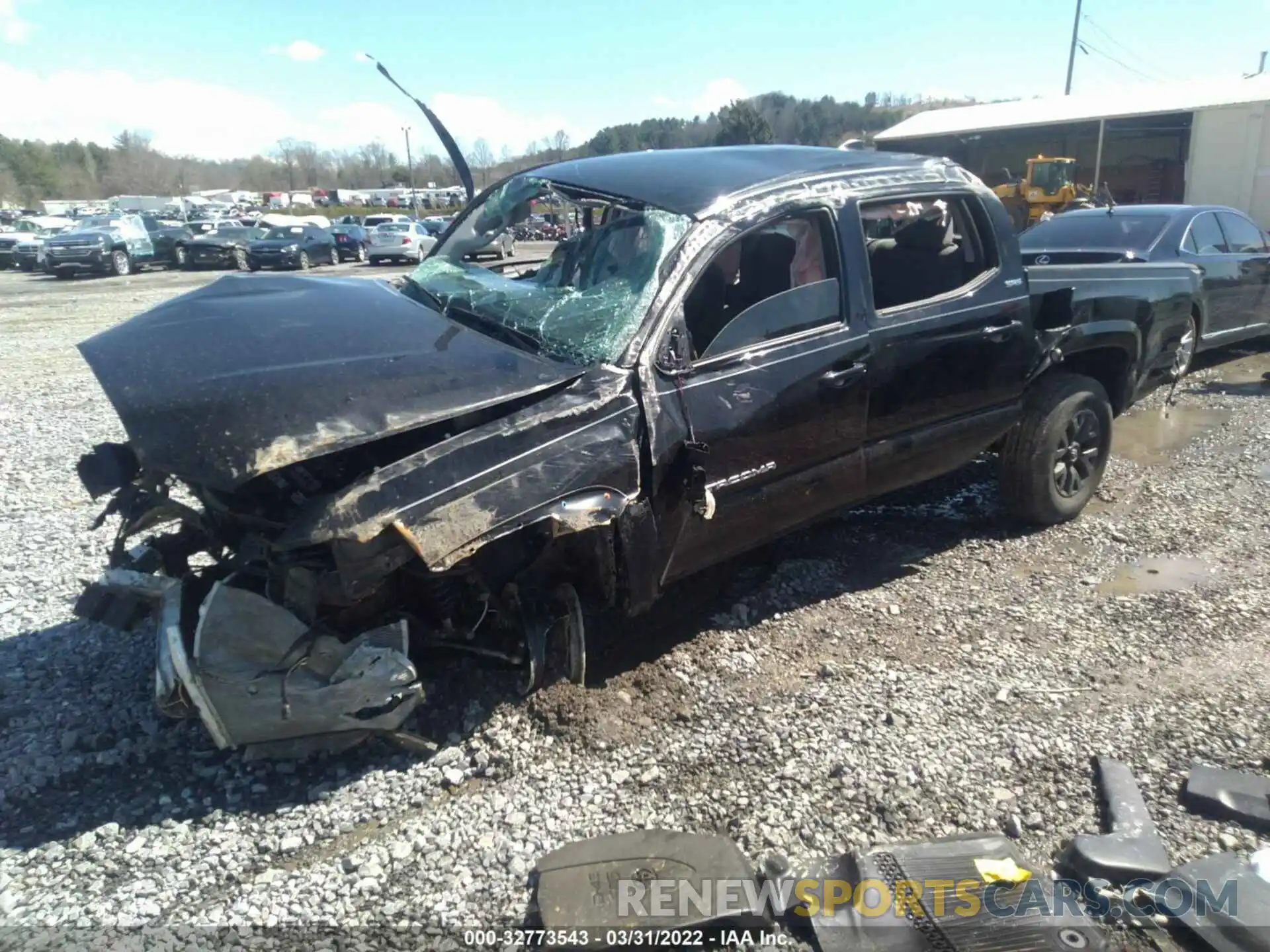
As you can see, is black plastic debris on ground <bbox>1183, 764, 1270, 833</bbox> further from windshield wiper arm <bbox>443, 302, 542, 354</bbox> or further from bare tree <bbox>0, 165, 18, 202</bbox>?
bare tree <bbox>0, 165, 18, 202</bbox>

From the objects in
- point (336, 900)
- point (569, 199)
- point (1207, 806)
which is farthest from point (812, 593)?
point (336, 900)

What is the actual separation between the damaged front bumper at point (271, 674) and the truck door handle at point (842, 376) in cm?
188

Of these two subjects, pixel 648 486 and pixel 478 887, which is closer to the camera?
pixel 478 887

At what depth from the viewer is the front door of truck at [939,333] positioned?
3.89 meters

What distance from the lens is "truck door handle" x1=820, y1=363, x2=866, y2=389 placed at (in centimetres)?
360

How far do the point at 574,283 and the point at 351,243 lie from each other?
27463mm

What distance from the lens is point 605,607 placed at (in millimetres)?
3363

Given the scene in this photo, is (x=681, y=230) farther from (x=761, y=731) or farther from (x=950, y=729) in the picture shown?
(x=950, y=729)

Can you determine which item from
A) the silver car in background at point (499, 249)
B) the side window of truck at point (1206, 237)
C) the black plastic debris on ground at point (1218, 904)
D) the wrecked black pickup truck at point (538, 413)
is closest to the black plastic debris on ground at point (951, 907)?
the black plastic debris on ground at point (1218, 904)

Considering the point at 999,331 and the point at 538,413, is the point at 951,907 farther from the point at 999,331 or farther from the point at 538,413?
the point at 999,331

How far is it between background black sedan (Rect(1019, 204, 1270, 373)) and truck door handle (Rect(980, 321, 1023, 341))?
4.26m

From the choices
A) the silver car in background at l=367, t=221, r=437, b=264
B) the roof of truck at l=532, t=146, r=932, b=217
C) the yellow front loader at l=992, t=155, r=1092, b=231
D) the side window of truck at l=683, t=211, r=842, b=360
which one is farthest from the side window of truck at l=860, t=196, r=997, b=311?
the silver car in background at l=367, t=221, r=437, b=264

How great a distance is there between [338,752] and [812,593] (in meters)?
2.21

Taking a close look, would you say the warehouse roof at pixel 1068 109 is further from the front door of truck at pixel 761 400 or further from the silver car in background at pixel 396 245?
the front door of truck at pixel 761 400
